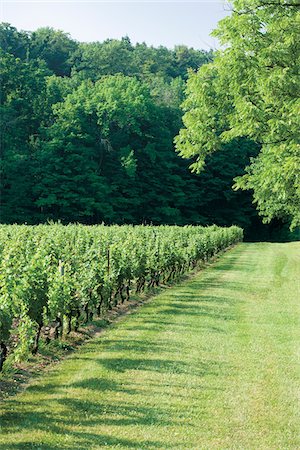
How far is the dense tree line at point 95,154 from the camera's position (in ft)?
173

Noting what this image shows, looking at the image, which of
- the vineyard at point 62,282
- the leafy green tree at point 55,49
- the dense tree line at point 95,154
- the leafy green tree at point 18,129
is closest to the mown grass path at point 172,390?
the vineyard at point 62,282

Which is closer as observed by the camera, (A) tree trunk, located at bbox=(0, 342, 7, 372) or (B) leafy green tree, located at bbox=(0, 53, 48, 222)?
(A) tree trunk, located at bbox=(0, 342, 7, 372)

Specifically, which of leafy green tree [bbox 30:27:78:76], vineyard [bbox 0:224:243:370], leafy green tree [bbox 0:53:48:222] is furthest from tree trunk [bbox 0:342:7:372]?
leafy green tree [bbox 30:27:78:76]

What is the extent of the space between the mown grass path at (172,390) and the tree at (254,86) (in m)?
3.78

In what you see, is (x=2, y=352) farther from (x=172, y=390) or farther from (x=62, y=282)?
(x=172, y=390)

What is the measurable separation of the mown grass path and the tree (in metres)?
3.78

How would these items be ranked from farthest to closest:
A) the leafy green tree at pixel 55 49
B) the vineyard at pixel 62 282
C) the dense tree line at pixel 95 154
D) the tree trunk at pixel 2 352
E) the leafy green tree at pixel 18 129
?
the leafy green tree at pixel 55 49
the dense tree line at pixel 95 154
the leafy green tree at pixel 18 129
the vineyard at pixel 62 282
the tree trunk at pixel 2 352

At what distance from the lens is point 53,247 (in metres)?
13.2

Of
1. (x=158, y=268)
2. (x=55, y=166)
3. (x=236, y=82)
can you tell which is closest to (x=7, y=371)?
(x=236, y=82)

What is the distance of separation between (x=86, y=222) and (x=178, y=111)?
2017 centimetres

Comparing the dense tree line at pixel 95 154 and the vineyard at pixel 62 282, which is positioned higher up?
the dense tree line at pixel 95 154

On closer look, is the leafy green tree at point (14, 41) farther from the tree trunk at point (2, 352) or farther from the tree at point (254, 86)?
the tree trunk at point (2, 352)

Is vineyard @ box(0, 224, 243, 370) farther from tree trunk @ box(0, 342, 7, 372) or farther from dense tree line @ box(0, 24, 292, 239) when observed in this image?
dense tree line @ box(0, 24, 292, 239)

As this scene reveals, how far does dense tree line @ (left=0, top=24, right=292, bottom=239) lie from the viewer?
173 ft
